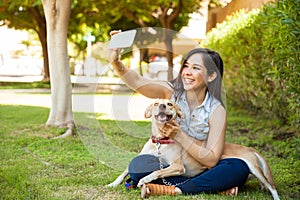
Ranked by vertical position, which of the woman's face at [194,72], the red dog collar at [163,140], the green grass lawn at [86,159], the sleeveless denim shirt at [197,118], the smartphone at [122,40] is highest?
the smartphone at [122,40]

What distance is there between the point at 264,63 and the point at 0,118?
219 inches

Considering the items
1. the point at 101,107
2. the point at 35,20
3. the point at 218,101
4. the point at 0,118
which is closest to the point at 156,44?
the point at 218,101

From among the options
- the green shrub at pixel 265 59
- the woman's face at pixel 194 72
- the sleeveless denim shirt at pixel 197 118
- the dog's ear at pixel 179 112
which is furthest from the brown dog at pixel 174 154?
the green shrub at pixel 265 59

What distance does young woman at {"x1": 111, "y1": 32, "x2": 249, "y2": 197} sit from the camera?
433 cm

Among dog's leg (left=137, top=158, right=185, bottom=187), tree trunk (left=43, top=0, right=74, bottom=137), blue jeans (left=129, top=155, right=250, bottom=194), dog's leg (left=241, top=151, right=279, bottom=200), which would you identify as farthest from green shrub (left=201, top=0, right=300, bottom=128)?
tree trunk (left=43, top=0, right=74, bottom=137)

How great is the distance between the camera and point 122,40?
398cm

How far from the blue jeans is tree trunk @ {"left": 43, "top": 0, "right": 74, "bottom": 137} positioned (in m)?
4.22

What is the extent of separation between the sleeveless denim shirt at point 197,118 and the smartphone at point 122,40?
718 millimetres

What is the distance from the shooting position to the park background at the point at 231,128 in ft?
15.4

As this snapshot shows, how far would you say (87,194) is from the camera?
4586 millimetres

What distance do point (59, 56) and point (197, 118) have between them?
4.79 metres

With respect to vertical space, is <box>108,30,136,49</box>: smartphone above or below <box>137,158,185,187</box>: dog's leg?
above

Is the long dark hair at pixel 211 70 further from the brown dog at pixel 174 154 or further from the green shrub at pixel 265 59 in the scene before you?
the green shrub at pixel 265 59

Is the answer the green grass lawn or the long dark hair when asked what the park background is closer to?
the green grass lawn
